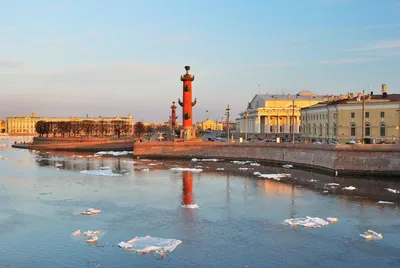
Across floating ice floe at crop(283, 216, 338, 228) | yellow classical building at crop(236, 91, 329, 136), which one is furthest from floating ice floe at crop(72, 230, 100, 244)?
yellow classical building at crop(236, 91, 329, 136)

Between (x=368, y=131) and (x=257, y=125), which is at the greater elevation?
(x=257, y=125)

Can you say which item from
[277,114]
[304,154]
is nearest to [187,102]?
[304,154]

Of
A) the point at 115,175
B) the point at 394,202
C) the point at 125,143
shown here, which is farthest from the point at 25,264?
the point at 125,143

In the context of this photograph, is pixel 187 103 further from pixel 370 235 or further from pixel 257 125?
pixel 370 235

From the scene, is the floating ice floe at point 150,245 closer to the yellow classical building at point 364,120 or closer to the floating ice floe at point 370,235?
the floating ice floe at point 370,235

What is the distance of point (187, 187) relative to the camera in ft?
90.9

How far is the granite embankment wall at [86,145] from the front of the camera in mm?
70438

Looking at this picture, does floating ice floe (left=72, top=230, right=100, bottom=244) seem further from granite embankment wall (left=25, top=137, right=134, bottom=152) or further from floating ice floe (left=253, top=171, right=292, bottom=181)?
granite embankment wall (left=25, top=137, right=134, bottom=152)

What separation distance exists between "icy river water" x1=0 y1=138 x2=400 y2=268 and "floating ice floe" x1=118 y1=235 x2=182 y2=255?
281 millimetres

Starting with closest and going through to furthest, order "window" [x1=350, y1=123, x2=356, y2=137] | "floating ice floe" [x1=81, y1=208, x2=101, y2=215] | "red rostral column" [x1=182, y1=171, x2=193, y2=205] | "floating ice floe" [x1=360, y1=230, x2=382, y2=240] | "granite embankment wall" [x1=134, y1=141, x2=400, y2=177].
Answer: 1. "floating ice floe" [x1=360, y1=230, x2=382, y2=240]
2. "floating ice floe" [x1=81, y1=208, x2=101, y2=215]
3. "red rostral column" [x1=182, y1=171, x2=193, y2=205]
4. "granite embankment wall" [x1=134, y1=141, x2=400, y2=177]
5. "window" [x1=350, y1=123, x2=356, y2=137]

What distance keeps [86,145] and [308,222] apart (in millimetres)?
60754

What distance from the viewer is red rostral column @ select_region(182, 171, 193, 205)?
23.0 meters

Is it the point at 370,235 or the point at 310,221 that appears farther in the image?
the point at 310,221

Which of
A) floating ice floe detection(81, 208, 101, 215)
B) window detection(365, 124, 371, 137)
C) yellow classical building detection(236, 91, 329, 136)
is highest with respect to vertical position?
yellow classical building detection(236, 91, 329, 136)
